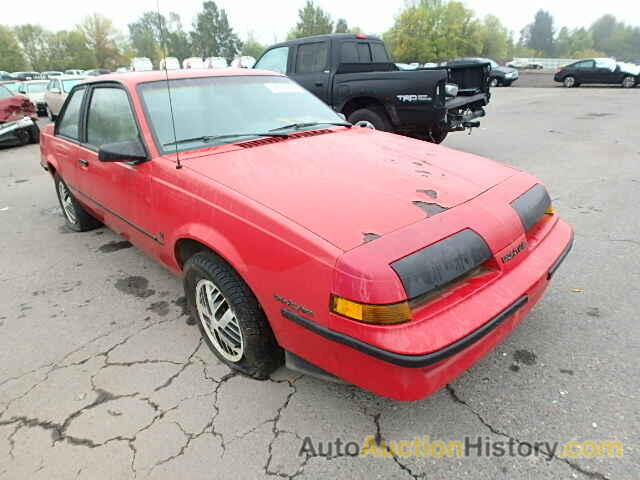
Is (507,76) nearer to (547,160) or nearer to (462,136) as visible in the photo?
(462,136)

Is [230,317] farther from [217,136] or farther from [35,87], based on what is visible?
[35,87]

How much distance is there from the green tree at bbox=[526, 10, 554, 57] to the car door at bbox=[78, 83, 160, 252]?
5287 inches

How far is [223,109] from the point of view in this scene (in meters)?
2.97

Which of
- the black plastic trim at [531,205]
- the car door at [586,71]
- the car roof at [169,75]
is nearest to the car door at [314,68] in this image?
the car roof at [169,75]

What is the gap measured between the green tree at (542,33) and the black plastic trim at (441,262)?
13483cm

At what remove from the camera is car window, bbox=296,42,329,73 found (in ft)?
24.3

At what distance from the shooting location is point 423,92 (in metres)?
6.30

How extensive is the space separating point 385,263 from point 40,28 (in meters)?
91.5

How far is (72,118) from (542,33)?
455 ft

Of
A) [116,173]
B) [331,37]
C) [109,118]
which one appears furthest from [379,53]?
[116,173]

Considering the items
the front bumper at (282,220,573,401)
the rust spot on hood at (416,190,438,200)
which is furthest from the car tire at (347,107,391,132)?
the front bumper at (282,220,573,401)

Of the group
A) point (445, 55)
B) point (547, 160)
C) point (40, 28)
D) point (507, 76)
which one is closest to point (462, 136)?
point (547, 160)

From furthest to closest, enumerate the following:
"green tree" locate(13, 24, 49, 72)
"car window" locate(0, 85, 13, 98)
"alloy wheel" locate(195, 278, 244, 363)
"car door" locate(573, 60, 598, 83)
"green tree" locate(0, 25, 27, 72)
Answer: "green tree" locate(13, 24, 49, 72) → "green tree" locate(0, 25, 27, 72) → "car door" locate(573, 60, 598, 83) → "car window" locate(0, 85, 13, 98) → "alloy wheel" locate(195, 278, 244, 363)

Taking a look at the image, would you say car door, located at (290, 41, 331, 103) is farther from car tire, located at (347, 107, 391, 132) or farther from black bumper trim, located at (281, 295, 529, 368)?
black bumper trim, located at (281, 295, 529, 368)
